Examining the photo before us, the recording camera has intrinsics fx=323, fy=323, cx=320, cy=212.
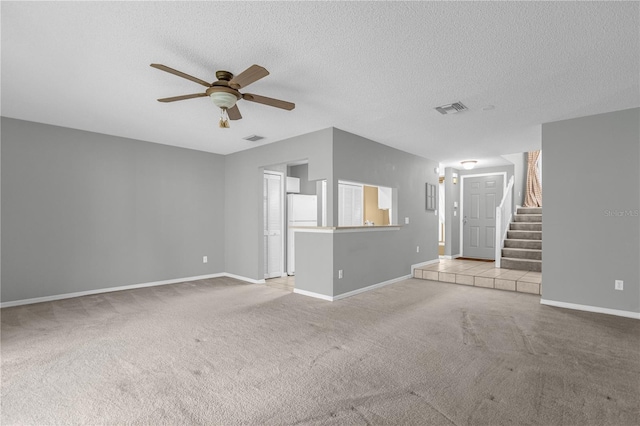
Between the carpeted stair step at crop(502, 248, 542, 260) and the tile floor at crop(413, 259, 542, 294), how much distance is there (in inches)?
14.5

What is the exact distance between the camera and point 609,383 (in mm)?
2246

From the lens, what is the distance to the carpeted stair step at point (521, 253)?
599 cm

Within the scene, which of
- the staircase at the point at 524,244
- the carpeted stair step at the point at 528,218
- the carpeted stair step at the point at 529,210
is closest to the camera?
the staircase at the point at 524,244

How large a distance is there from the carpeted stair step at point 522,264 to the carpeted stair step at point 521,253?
106 millimetres

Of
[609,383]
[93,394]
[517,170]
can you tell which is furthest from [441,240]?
[93,394]

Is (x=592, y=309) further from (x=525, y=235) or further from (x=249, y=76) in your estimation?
(x=249, y=76)

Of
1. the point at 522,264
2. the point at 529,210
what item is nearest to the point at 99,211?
the point at 522,264

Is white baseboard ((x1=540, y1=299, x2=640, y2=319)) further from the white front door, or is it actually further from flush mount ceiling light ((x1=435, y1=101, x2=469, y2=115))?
the white front door

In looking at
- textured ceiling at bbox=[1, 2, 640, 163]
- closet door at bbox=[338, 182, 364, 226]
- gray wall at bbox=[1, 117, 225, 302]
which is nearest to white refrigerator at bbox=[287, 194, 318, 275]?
closet door at bbox=[338, 182, 364, 226]

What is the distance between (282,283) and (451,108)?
12.7 feet

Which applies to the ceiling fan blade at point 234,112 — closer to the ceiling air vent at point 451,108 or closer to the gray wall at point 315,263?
the gray wall at point 315,263

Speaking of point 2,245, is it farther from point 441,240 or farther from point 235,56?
point 441,240

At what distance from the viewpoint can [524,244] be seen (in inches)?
250

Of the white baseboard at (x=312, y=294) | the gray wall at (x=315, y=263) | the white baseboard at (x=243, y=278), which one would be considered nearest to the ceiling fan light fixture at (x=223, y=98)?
the gray wall at (x=315, y=263)
